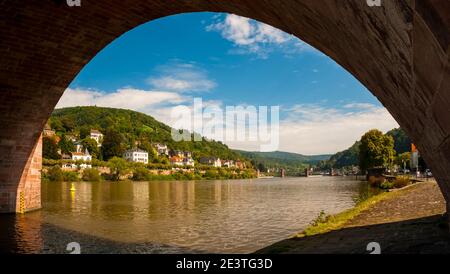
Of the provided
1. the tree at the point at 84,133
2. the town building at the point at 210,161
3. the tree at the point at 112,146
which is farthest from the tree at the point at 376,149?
the tree at the point at 84,133

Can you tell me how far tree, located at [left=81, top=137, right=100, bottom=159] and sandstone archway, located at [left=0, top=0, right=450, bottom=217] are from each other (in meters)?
108

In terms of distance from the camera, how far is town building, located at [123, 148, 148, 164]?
126281 mm

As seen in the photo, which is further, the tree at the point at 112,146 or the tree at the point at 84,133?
the tree at the point at 84,133

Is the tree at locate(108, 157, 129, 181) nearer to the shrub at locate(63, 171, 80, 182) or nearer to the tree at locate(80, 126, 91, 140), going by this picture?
the shrub at locate(63, 171, 80, 182)

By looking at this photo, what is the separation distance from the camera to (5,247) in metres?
11.5

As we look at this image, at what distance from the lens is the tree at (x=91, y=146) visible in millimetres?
123625

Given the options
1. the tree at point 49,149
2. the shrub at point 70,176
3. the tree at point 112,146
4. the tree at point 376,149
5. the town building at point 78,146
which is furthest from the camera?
the tree at point 112,146

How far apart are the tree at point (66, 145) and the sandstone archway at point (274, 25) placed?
4042 inches

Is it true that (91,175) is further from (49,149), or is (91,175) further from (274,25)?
(274,25)

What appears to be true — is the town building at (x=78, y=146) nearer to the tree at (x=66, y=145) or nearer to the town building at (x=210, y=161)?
the tree at (x=66, y=145)

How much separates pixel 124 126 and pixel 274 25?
157 meters
